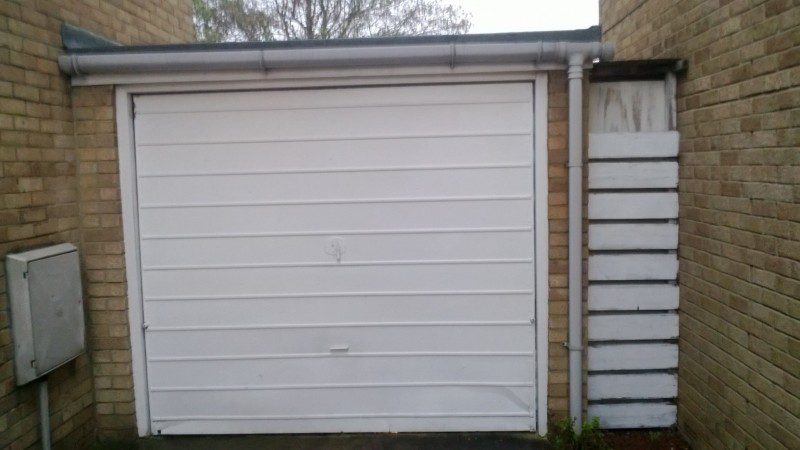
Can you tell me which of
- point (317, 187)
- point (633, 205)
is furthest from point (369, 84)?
point (633, 205)

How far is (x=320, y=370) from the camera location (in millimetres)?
4395

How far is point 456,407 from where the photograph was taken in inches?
172

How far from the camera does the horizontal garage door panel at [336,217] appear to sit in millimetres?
4254

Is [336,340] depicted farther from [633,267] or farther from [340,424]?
[633,267]

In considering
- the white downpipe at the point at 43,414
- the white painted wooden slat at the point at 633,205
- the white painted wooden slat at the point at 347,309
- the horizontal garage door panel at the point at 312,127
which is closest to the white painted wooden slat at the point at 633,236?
the white painted wooden slat at the point at 633,205

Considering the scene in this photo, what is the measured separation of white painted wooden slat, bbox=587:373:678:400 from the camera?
14.5 feet

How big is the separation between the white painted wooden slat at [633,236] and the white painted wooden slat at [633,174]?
27cm

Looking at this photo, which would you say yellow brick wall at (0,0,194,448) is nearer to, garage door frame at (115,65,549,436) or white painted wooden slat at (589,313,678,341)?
garage door frame at (115,65,549,436)

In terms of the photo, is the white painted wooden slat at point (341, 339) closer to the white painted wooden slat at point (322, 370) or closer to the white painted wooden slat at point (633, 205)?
the white painted wooden slat at point (322, 370)

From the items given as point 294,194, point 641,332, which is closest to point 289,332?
point 294,194

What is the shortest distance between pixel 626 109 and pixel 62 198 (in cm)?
Answer: 388

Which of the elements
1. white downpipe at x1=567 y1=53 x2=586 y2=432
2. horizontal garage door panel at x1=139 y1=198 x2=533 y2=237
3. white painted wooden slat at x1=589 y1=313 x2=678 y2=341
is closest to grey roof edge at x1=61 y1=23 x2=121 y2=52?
horizontal garage door panel at x1=139 y1=198 x2=533 y2=237

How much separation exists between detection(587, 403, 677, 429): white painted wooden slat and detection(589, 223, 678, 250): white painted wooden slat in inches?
45.1

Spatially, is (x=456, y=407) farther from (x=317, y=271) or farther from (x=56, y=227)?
(x=56, y=227)
